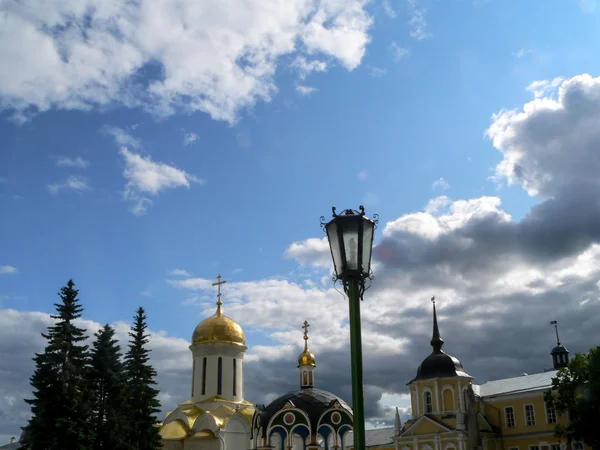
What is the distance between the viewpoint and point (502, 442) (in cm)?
4088

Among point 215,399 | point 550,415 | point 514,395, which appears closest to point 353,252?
point 550,415

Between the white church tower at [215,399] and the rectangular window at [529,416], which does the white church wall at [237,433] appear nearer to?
the white church tower at [215,399]

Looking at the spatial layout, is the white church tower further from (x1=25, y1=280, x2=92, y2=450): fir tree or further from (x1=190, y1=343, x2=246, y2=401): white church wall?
(x1=25, y1=280, x2=92, y2=450): fir tree

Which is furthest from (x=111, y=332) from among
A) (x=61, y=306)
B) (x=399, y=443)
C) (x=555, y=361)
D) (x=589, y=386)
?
(x=555, y=361)

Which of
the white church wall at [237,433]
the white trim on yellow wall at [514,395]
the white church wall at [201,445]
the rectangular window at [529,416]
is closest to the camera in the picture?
the rectangular window at [529,416]

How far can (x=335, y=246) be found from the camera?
7133 mm

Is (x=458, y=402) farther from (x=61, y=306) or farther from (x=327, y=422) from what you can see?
(x=61, y=306)

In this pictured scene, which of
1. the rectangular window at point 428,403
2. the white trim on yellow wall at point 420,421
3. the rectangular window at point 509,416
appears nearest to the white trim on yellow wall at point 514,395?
the rectangular window at point 509,416

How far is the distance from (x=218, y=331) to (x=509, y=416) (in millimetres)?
22104

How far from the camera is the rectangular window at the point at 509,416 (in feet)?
134

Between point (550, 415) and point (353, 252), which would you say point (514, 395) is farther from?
point (353, 252)

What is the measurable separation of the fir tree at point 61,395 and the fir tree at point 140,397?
4436 millimetres

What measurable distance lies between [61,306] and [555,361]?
141ft

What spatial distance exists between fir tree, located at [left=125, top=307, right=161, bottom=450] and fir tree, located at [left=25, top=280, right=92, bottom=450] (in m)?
4.44
